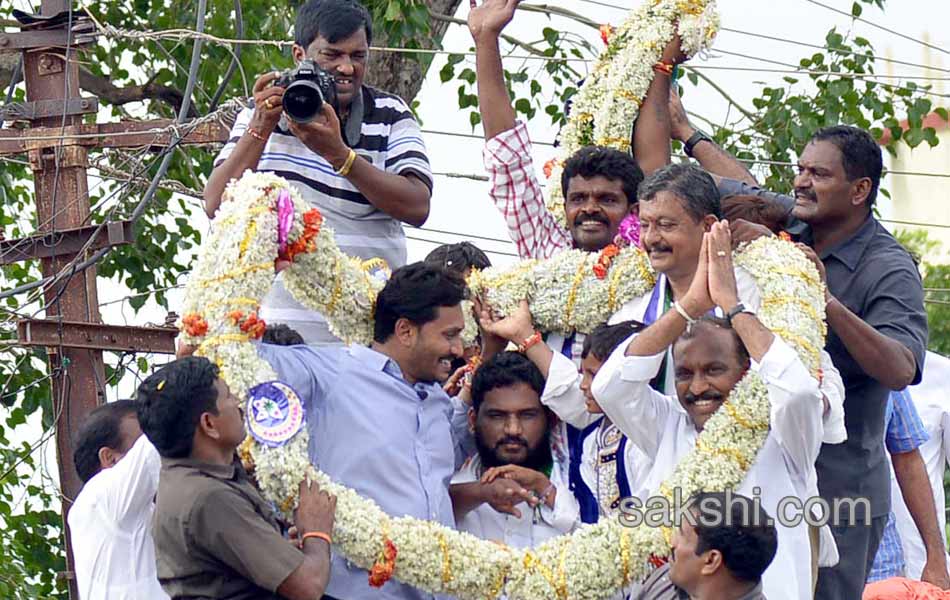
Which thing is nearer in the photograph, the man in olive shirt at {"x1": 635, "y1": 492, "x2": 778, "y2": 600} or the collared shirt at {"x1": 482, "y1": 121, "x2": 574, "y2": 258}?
the man in olive shirt at {"x1": 635, "y1": 492, "x2": 778, "y2": 600}

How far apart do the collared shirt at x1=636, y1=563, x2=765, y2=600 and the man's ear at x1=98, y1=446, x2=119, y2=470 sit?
169 centimetres

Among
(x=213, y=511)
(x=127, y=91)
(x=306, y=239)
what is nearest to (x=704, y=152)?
(x=306, y=239)

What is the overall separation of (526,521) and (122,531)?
1.25 metres

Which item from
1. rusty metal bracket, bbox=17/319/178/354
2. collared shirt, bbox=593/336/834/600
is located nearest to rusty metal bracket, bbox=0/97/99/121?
rusty metal bracket, bbox=17/319/178/354

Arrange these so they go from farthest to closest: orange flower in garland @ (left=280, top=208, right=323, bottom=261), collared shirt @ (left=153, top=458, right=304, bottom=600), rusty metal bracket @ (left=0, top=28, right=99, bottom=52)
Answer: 1. rusty metal bracket @ (left=0, top=28, right=99, bottom=52)
2. orange flower in garland @ (left=280, top=208, right=323, bottom=261)
3. collared shirt @ (left=153, top=458, right=304, bottom=600)

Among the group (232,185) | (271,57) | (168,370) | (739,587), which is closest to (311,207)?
(232,185)

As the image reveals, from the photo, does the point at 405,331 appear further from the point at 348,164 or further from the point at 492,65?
the point at 492,65

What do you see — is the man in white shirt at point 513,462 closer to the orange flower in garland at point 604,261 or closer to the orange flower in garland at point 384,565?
the orange flower in garland at point 604,261

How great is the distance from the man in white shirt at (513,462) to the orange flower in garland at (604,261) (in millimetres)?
384

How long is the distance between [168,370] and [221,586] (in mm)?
620

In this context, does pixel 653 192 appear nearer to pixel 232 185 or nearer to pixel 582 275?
pixel 582 275

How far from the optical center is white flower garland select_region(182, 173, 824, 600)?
523cm

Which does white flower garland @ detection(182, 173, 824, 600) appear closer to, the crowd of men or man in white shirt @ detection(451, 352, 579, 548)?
the crowd of men

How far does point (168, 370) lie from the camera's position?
16.8ft
